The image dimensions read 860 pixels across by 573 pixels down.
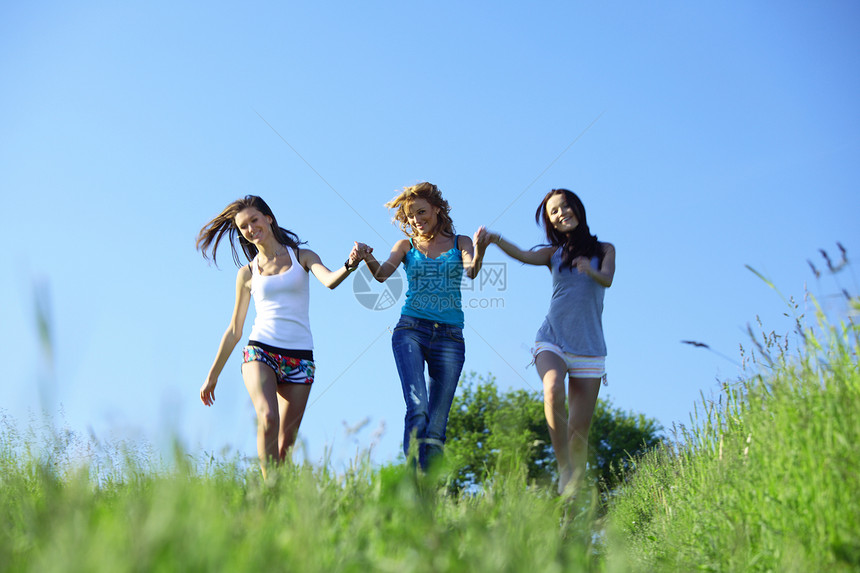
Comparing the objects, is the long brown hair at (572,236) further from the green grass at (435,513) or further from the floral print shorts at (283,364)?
the floral print shorts at (283,364)

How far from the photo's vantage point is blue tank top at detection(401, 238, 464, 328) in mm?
5848

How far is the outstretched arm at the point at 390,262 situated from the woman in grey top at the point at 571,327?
0.70 metres

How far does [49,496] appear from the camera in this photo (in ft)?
9.61

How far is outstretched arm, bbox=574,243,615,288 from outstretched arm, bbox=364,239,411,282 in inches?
57.3

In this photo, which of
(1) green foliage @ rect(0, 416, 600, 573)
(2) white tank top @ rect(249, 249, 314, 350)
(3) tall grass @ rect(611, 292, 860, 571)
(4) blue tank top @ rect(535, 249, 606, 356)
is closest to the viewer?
(1) green foliage @ rect(0, 416, 600, 573)

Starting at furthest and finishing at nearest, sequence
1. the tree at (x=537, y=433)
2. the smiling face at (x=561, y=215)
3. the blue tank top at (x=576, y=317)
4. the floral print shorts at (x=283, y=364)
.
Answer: the tree at (x=537, y=433) → the smiling face at (x=561, y=215) → the blue tank top at (x=576, y=317) → the floral print shorts at (x=283, y=364)

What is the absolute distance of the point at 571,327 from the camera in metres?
5.84

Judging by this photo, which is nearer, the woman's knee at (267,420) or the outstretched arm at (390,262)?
the woman's knee at (267,420)

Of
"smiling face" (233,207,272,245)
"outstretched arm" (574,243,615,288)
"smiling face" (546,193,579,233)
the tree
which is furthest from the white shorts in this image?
the tree

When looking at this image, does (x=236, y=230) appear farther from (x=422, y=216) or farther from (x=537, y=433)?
(x=537, y=433)

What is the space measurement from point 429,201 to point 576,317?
163 centimetres

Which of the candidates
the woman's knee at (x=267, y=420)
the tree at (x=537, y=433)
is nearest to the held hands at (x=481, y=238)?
the woman's knee at (x=267, y=420)

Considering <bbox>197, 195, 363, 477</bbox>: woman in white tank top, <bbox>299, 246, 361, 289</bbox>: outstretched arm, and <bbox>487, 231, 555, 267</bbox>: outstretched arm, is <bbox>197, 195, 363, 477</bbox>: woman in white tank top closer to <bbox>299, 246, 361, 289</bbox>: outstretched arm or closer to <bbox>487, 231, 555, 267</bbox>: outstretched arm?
<bbox>299, 246, 361, 289</bbox>: outstretched arm

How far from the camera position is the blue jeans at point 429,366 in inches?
220
